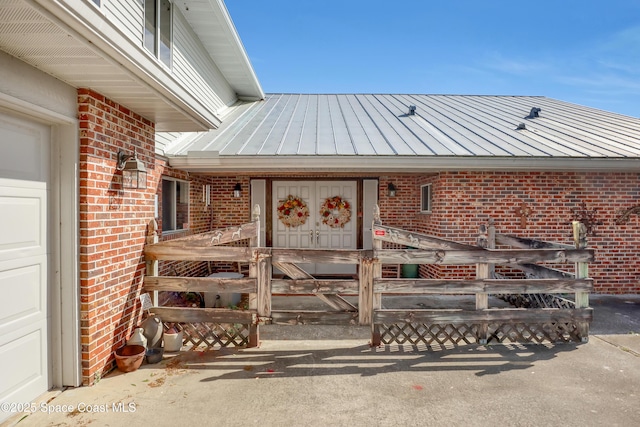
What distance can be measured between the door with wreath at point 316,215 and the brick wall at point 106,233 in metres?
4.68

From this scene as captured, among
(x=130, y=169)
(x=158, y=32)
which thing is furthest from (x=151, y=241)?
(x=158, y=32)

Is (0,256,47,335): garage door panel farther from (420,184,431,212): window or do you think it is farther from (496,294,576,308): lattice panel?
(420,184,431,212): window

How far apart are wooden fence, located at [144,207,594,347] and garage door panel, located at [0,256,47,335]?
1.30 m

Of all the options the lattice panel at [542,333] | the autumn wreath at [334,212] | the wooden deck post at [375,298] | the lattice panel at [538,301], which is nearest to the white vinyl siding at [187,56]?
the wooden deck post at [375,298]

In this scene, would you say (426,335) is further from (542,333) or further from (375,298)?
(542,333)

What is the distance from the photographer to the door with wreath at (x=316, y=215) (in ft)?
29.5

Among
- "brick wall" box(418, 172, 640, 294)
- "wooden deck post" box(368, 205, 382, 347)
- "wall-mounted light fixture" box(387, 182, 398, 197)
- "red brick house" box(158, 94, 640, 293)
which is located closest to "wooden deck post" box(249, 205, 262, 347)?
"wooden deck post" box(368, 205, 382, 347)

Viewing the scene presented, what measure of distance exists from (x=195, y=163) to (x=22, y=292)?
3988 millimetres

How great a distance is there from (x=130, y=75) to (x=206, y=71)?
21.4 feet

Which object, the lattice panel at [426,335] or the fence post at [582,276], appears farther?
the fence post at [582,276]

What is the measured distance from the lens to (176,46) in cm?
720

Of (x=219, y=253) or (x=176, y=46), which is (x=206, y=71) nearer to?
(x=176, y=46)

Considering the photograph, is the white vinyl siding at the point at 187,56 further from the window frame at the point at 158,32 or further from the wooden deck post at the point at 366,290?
the wooden deck post at the point at 366,290

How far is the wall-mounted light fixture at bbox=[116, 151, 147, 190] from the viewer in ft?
13.0
